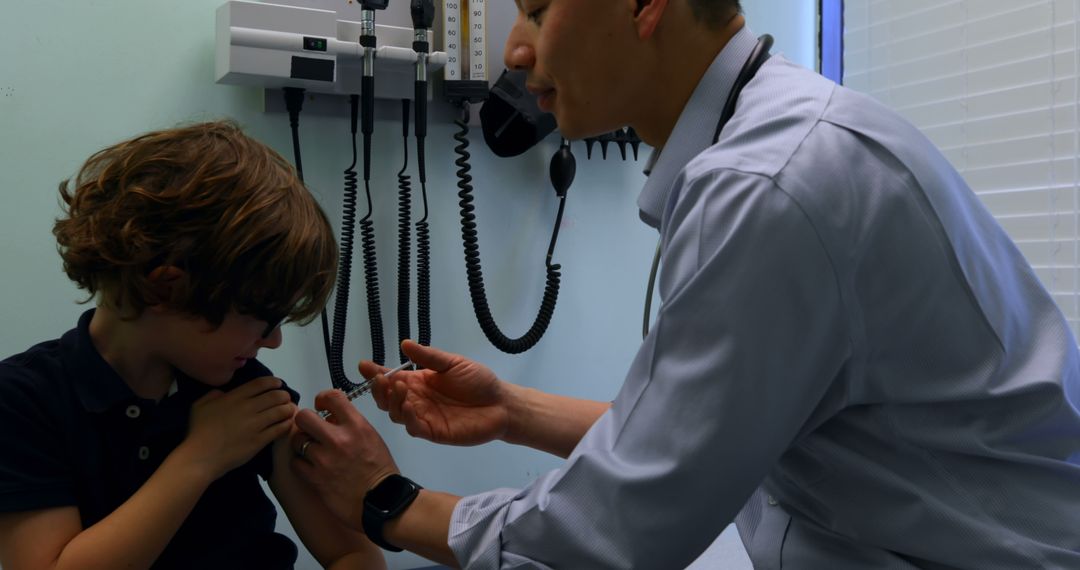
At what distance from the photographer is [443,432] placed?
4.31 ft

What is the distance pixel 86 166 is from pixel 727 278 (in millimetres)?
769

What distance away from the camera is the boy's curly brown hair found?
102 cm

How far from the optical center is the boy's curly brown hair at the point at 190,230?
1023mm

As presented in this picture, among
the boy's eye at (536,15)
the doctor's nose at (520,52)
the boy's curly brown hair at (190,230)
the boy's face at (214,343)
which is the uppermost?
the boy's eye at (536,15)

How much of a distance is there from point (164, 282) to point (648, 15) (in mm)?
615

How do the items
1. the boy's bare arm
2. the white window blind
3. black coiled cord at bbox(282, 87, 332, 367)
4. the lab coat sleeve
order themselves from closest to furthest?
the lab coat sleeve
the boy's bare arm
black coiled cord at bbox(282, 87, 332, 367)
the white window blind

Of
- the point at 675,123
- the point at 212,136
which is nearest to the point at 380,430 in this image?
the point at 212,136

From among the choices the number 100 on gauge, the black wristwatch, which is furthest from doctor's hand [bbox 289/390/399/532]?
the number 100 on gauge

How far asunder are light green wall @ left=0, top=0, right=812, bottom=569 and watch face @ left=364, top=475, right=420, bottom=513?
1.92 feet

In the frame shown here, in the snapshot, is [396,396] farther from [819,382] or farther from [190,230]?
[819,382]

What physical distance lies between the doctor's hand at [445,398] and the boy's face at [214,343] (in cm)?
22

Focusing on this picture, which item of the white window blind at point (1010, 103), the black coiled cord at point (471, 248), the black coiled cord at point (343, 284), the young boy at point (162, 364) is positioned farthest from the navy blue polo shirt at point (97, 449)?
the white window blind at point (1010, 103)

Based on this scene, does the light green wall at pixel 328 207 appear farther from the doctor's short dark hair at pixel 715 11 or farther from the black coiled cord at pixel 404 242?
the doctor's short dark hair at pixel 715 11

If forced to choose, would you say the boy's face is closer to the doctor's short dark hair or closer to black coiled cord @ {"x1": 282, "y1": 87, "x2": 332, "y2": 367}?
black coiled cord @ {"x1": 282, "y1": 87, "x2": 332, "y2": 367}
